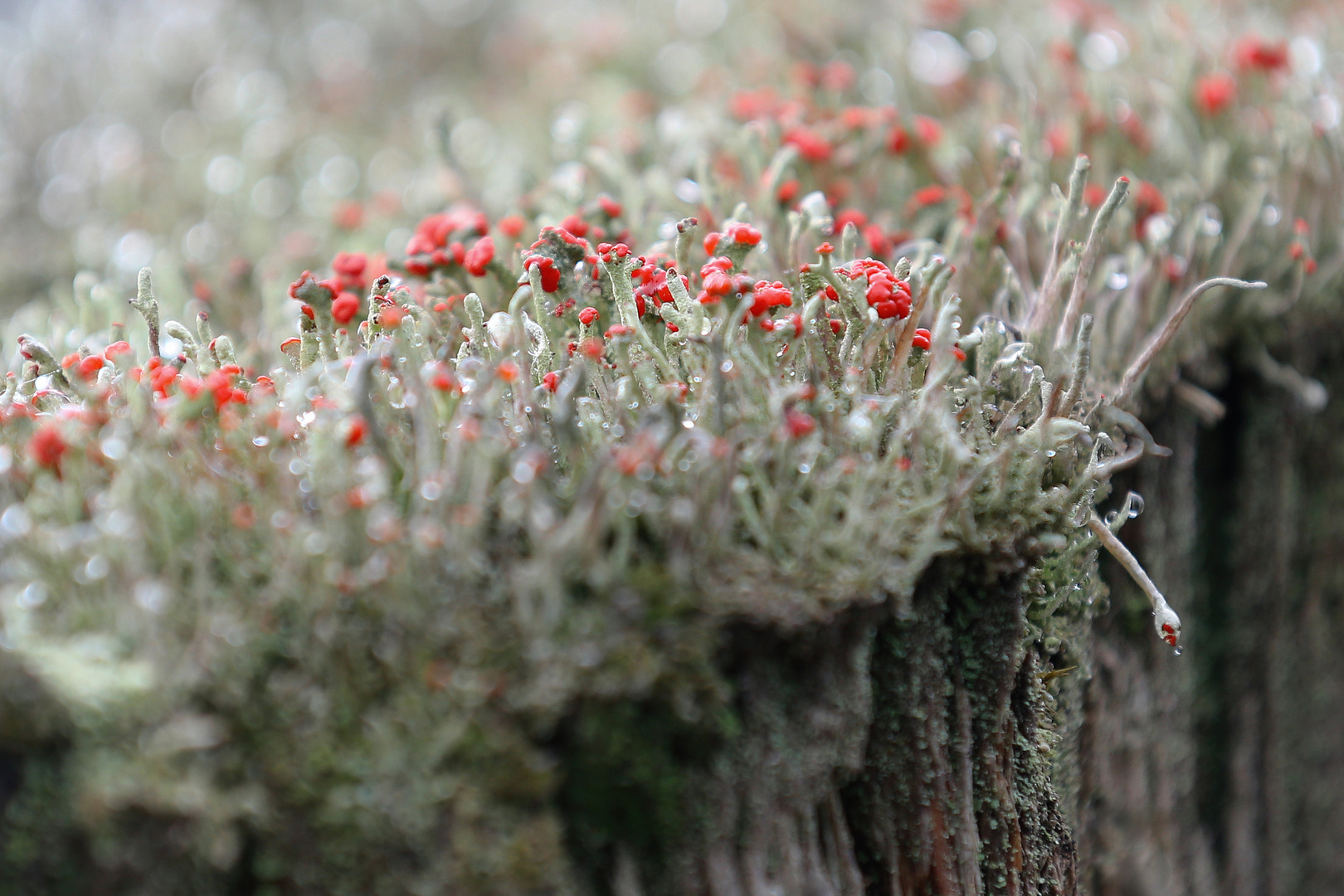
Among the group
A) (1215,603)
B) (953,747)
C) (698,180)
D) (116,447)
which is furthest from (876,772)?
(1215,603)

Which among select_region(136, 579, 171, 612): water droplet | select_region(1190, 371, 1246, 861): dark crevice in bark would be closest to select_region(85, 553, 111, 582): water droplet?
select_region(136, 579, 171, 612): water droplet

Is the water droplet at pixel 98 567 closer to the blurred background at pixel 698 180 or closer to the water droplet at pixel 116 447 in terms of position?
the water droplet at pixel 116 447

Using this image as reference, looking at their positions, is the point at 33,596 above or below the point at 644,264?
below

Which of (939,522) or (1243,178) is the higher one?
(1243,178)

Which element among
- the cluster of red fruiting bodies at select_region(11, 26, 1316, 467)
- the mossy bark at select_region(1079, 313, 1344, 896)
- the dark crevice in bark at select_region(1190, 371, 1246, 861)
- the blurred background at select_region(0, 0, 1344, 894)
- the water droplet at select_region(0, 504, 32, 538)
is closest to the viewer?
the water droplet at select_region(0, 504, 32, 538)

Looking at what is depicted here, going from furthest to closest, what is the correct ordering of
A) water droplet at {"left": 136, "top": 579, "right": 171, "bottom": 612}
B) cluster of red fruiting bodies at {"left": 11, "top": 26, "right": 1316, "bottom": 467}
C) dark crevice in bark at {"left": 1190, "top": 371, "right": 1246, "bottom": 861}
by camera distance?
→ dark crevice in bark at {"left": 1190, "top": 371, "right": 1246, "bottom": 861} → cluster of red fruiting bodies at {"left": 11, "top": 26, "right": 1316, "bottom": 467} → water droplet at {"left": 136, "top": 579, "right": 171, "bottom": 612}

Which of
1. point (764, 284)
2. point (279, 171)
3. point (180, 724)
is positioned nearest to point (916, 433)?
point (764, 284)

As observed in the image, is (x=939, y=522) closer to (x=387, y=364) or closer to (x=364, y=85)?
(x=387, y=364)

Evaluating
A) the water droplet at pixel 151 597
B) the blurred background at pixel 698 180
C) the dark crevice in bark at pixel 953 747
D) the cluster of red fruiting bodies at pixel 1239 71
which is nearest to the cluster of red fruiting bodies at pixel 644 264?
the cluster of red fruiting bodies at pixel 1239 71

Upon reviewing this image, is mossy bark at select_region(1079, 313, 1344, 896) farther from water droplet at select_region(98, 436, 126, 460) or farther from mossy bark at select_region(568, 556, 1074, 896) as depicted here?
water droplet at select_region(98, 436, 126, 460)

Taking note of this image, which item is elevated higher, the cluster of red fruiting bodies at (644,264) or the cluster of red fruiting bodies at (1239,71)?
the cluster of red fruiting bodies at (1239,71)

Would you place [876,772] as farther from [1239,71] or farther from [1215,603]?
[1239,71]
